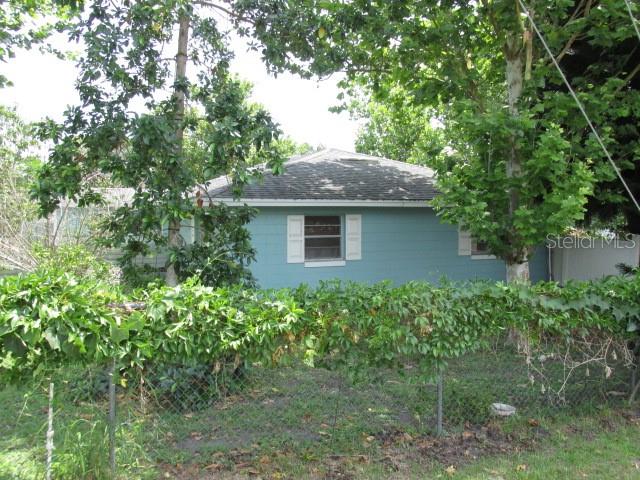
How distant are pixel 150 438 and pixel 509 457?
2.83 m

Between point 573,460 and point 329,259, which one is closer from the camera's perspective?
point 573,460

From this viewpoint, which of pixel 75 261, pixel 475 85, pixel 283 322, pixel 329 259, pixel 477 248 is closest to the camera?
pixel 283 322

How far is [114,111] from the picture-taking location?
5926 mm

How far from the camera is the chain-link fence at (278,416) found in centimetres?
379

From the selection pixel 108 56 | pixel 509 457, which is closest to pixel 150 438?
pixel 509 457

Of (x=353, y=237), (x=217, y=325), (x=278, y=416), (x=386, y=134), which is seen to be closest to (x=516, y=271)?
(x=278, y=416)

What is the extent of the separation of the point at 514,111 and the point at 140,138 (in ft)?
17.0

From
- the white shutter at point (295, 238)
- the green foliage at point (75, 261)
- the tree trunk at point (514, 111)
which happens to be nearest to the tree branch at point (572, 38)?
the tree trunk at point (514, 111)

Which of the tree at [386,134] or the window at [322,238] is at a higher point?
the tree at [386,134]

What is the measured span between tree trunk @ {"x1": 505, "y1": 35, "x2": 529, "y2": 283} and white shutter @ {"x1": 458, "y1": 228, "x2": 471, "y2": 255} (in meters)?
5.51

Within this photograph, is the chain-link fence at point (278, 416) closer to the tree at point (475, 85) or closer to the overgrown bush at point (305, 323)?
the overgrown bush at point (305, 323)

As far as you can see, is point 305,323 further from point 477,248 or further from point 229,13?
point 477,248

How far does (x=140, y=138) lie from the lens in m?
5.52

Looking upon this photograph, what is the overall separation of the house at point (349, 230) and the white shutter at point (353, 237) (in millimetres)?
23
